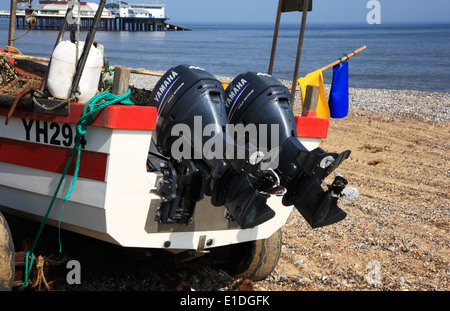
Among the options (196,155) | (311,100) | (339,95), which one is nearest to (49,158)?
(196,155)

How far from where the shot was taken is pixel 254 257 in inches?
195

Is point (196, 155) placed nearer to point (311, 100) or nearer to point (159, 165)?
point (159, 165)

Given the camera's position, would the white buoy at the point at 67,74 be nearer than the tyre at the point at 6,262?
No

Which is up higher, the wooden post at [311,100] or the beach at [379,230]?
the wooden post at [311,100]

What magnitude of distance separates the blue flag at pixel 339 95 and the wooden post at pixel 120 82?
3.81 m

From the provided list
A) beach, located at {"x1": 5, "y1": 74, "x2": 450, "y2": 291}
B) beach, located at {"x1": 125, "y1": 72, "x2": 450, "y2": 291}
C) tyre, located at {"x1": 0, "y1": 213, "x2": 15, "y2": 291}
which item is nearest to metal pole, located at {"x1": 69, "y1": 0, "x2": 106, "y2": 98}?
tyre, located at {"x1": 0, "y1": 213, "x2": 15, "y2": 291}

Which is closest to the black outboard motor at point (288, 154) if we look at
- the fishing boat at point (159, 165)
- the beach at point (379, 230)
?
the fishing boat at point (159, 165)

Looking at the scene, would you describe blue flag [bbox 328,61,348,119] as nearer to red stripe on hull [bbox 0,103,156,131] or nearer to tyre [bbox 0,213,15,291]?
red stripe on hull [bbox 0,103,156,131]

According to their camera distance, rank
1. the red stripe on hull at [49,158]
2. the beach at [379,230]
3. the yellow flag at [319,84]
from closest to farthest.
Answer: the red stripe on hull at [49,158] → the beach at [379,230] → the yellow flag at [319,84]

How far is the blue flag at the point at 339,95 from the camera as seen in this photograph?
7.20 m

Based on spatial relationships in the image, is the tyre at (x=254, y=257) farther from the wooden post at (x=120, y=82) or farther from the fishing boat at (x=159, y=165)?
the wooden post at (x=120, y=82)

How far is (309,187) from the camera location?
3.76 meters
